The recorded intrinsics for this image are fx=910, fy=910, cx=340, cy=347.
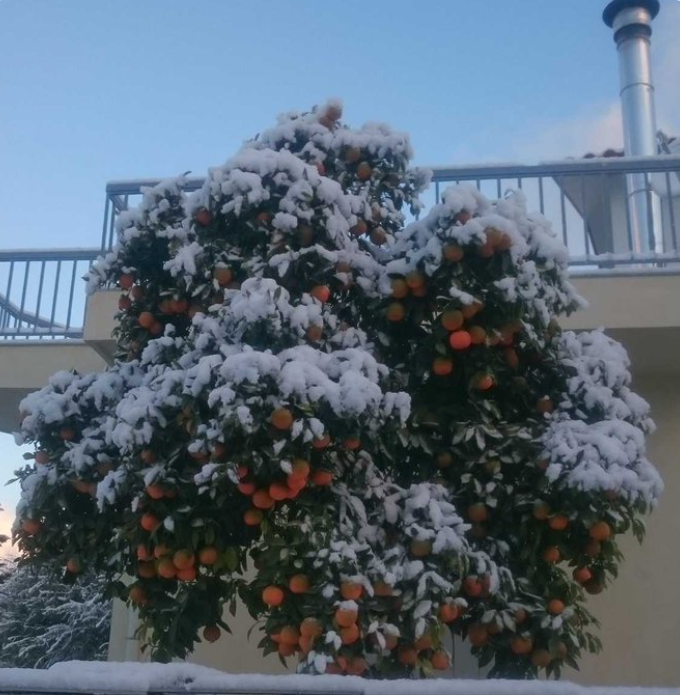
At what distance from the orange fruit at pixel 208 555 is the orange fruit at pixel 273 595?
222 millimetres

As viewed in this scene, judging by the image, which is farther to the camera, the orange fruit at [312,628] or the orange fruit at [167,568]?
the orange fruit at [167,568]

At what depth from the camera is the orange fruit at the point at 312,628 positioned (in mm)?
3084

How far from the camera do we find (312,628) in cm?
308

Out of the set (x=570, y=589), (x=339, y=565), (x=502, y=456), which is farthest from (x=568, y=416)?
(x=339, y=565)

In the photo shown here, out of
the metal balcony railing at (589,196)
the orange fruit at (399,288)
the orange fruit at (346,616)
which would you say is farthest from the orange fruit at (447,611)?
the metal balcony railing at (589,196)

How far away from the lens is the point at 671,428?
5.64 metres

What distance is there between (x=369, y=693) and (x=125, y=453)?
1.69 m

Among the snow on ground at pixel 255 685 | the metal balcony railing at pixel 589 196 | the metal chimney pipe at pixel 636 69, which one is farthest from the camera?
the metal chimney pipe at pixel 636 69

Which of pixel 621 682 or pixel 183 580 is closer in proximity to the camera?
pixel 183 580

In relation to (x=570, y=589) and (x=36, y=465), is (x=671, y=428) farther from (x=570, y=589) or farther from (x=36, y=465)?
(x=36, y=465)

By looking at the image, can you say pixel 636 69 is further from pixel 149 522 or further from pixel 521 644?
pixel 149 522

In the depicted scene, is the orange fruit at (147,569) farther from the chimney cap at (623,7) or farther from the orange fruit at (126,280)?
the chimney cap at (623,7)

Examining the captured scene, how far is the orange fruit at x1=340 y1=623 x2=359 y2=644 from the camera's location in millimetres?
3070

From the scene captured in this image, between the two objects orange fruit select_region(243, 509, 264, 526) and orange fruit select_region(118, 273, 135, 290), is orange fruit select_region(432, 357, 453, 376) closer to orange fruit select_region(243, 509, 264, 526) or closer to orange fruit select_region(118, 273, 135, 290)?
orange fruit select_region(243, 509, 264, 526)
